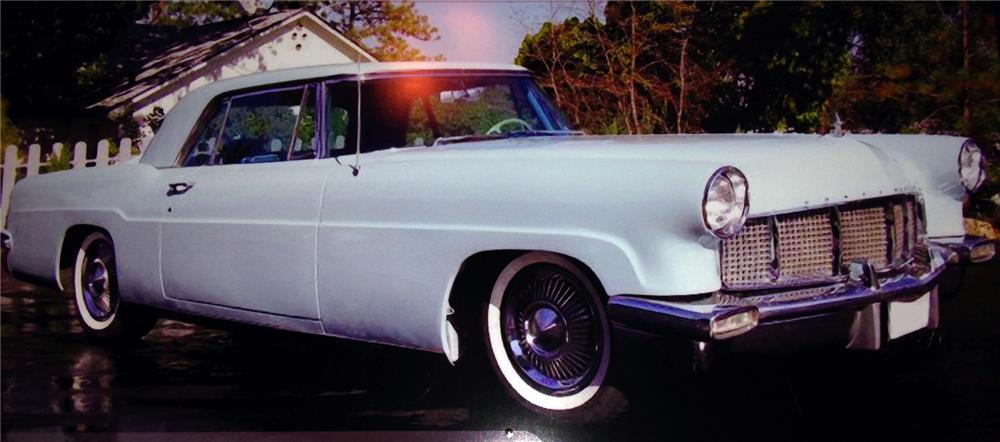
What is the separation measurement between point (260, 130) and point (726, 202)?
2.67m

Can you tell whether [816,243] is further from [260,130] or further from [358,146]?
[260,130]

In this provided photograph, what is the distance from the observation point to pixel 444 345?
14.2ft

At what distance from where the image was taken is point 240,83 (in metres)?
5.70

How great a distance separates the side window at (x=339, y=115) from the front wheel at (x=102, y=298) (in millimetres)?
1873

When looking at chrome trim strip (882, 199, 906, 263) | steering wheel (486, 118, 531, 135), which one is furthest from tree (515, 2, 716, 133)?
chrome trim strip (882, 199, 906, 263)

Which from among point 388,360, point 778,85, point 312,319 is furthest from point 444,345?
point 778,85

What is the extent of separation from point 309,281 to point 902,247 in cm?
243

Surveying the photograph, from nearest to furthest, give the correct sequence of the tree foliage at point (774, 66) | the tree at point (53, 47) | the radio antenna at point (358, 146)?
1. the radio antenna at point (358, 146)
2. the tree foliage at point (774, 66)
3. the tree at point (53, 47)

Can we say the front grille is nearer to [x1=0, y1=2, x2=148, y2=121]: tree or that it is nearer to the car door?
the car door

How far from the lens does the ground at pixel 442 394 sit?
13.0ft

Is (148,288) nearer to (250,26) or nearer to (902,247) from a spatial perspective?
(902,247)

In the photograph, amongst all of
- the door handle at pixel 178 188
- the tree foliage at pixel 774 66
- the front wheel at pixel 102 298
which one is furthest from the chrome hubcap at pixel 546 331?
the tree foliage at pixel 774 66

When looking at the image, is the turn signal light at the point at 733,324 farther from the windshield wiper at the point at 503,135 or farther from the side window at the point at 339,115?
the side window at the point at 339,115

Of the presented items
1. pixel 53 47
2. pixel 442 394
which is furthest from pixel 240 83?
pixel 53 47
